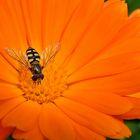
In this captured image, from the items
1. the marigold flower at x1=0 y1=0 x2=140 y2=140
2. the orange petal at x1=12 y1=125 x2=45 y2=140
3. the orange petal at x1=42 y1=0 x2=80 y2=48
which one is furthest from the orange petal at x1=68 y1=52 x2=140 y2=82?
the orange petal at x1=12 y1=125 x2=45 y2=140

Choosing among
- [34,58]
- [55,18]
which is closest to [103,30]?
[55,18]

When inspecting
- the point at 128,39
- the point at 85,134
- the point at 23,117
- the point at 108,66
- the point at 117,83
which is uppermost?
the point at 128,39

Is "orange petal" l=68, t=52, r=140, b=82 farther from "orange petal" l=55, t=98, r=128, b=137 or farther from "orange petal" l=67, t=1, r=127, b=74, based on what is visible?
"orange petal" l=55, t=98, r=128, b=137

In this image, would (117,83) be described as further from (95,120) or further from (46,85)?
(46,85)

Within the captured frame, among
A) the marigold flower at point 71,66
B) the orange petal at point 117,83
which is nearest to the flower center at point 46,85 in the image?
the marigold flower at point 71,66

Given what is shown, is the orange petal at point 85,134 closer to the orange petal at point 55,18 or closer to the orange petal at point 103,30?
the orange petal at point 103,30
